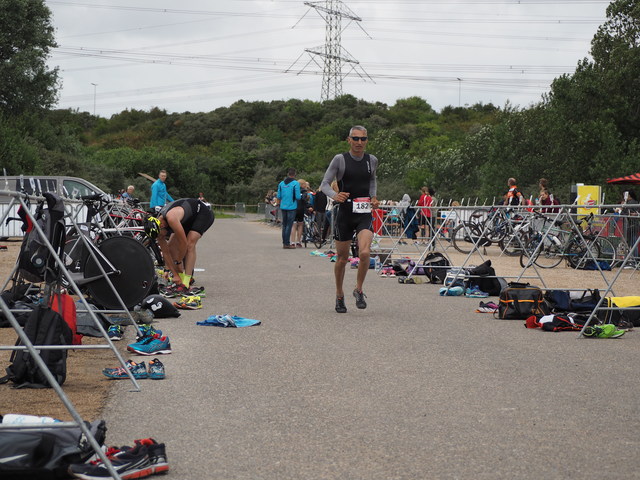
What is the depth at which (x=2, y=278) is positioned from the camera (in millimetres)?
14109

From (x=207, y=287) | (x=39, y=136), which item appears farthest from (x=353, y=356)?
(x=39, y=136)

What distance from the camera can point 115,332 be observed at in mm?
8445

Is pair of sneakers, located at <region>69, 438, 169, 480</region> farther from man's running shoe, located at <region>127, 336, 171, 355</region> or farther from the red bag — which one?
man's running shoe, located at <region>127, 336, 171, 355</region>

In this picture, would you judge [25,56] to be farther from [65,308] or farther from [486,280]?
[65,308]

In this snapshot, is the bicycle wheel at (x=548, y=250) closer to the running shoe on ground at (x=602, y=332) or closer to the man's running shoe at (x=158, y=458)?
the running shoe on ground at (x=602, y=332)

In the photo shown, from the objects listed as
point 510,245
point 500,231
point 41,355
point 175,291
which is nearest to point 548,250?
point 500,231

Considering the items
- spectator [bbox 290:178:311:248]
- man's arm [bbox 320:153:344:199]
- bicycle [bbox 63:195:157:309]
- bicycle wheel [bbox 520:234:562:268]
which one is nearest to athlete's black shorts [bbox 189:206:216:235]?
man's arm [bbox 320:153:344:199]

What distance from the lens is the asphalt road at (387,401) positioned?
4.37 meters

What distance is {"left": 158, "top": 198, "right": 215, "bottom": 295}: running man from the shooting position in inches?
473

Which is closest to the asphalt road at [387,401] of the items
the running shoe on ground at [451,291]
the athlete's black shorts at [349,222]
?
the athlete's black shorts at [349,222]

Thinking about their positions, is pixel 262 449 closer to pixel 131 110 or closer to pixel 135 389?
pixel 135 389

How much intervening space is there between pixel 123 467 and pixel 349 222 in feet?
22.5

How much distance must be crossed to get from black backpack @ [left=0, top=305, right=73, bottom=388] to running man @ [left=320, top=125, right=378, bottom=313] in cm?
483

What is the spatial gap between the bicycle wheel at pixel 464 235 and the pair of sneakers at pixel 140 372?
9.19m
